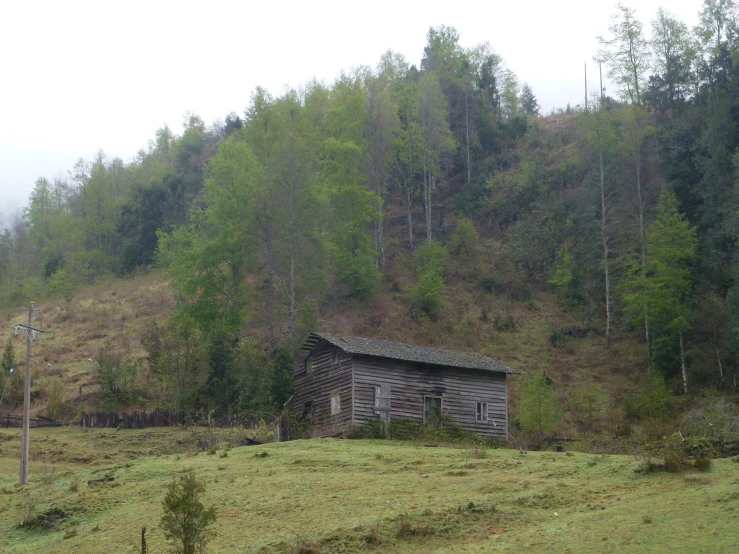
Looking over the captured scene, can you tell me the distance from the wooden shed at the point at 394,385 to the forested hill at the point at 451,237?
3.59 m

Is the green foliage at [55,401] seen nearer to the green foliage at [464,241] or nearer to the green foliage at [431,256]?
the green foliage at [431,256]

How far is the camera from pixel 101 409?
54.1 m

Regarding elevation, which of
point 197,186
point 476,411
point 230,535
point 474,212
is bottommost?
point 230,535

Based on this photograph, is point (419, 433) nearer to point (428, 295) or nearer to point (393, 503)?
point (393, 503)

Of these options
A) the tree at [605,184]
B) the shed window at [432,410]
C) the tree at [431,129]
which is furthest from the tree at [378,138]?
the shed window at [432,410]

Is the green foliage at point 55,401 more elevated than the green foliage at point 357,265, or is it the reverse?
the green foliage at point 357,265

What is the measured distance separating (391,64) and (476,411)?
5543 cm

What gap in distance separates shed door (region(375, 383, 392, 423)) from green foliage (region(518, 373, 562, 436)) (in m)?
8.50

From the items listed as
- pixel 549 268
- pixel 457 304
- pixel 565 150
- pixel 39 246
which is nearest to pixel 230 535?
pixel 457 304

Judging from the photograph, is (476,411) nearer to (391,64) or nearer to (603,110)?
(603,110)

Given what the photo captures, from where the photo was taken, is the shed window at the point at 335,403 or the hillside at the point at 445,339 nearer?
the shed window at the point at 335,403

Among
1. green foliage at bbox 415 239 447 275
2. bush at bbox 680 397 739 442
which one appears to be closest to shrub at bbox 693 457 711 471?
bush at bbox 680 397 739 442

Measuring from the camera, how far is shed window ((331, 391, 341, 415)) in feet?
138

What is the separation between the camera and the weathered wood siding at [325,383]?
41.7 metres
